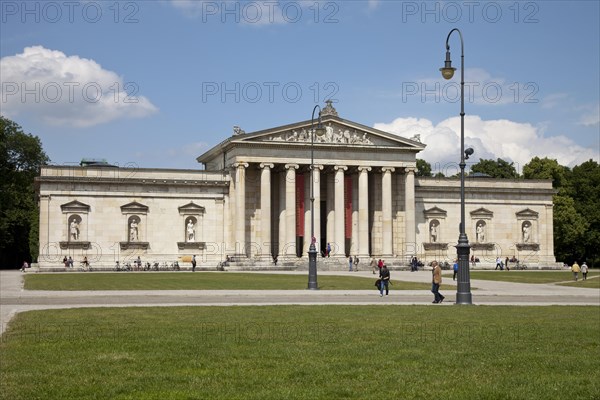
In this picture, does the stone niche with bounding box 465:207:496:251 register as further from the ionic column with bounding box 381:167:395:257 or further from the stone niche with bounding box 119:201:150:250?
the stone niche with bounding box 119:201:150:250

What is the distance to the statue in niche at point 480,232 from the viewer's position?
3964 inches

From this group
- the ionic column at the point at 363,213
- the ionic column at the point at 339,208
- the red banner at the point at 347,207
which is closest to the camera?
the ionic column at the point at 339,208

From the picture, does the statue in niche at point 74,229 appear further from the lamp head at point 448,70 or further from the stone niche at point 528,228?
the lamp head at point 448,70

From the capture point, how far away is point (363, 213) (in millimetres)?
92938

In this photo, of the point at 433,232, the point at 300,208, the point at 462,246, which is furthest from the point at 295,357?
the point at 433,232

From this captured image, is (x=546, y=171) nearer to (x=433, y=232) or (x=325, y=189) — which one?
(x=433, y=232)

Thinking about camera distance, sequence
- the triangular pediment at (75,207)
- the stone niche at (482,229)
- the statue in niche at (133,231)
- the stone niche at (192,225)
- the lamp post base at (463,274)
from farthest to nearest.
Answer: the stone niche at (482,229), the stone niche at (192,225), the statue in niche at (133,231), the triangular pediment at (75,207), the lamp post base at (463,274)

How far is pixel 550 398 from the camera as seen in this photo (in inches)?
493

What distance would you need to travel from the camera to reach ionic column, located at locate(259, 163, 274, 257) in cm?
8962

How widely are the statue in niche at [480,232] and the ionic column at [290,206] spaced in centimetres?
2472

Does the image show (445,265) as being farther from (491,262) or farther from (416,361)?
(416,361)

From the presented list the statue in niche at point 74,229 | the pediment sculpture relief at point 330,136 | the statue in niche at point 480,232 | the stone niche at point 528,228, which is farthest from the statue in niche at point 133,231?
the stone niche at point 528,228

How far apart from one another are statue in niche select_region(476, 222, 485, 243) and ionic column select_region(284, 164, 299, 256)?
24.7 meters

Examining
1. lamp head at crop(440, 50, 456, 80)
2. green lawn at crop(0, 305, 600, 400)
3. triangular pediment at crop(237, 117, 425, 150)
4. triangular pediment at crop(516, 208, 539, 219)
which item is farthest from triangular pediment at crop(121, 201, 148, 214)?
green lawn at crop(0, 305, 600, 400)
